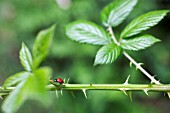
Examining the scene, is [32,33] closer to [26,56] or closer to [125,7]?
[125,7]

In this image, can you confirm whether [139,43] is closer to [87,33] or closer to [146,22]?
[146,22]

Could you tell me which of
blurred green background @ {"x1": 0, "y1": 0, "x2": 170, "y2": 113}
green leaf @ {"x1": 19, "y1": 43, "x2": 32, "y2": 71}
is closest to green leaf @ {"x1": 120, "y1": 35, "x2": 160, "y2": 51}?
green leaf @ {"x1": 19, "y1": 43, "x2": 32, "y2": 71}

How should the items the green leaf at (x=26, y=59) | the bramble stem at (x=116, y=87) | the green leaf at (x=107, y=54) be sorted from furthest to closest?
the green leaf at (x=107, y=54)
the bramble stem at (x=116, y=87)
the green leaf at (x=26, y=59)

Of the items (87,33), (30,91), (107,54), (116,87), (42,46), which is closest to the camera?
(30,91)

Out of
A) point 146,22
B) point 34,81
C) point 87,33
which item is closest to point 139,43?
point 146,22

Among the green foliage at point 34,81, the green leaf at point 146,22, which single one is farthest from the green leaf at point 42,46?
the green leaf at point 146,22

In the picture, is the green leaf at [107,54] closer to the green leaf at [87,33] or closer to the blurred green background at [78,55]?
the green leaf at [87,33]
